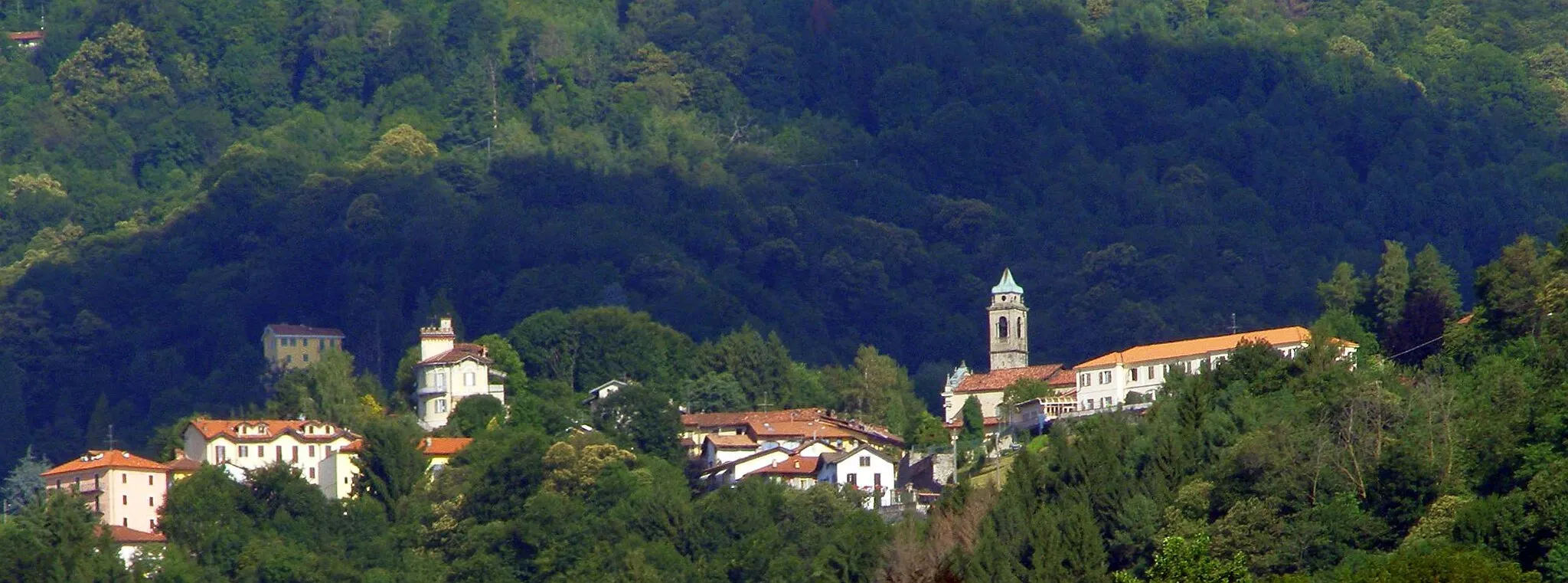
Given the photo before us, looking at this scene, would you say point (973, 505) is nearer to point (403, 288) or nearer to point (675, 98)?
point (403, 288)

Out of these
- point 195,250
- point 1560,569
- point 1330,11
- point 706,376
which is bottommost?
point 1560,569

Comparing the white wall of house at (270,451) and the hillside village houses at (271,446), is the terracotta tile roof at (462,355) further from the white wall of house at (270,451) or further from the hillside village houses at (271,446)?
the white wall of house at (270,451)

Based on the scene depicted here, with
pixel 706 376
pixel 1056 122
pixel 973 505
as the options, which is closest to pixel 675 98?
pixel 1056 122

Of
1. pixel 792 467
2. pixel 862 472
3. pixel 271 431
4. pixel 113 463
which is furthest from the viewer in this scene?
pixel 271 431

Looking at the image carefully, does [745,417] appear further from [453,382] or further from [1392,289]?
[1392,289]

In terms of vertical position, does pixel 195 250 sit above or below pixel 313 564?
above

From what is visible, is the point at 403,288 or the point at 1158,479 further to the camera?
the point at 403,288

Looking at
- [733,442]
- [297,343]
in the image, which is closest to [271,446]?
[733,442]
